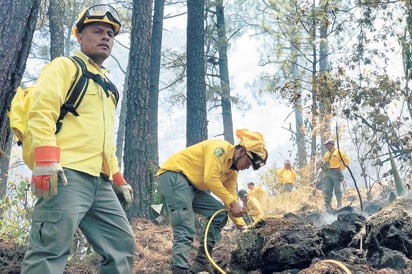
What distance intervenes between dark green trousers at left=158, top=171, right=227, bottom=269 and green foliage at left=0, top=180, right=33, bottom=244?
Answer: 1.66m

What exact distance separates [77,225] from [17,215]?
3413mm

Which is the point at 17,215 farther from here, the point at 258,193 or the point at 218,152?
the point at 258,193

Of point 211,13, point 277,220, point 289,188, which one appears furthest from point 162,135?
point 277,220

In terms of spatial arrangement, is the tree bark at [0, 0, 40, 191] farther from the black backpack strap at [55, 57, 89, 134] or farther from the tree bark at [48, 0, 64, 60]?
the tree bark at [48, 0, 64, 60]

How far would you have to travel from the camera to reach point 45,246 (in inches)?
117

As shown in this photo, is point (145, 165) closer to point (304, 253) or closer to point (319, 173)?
point (304, 253)

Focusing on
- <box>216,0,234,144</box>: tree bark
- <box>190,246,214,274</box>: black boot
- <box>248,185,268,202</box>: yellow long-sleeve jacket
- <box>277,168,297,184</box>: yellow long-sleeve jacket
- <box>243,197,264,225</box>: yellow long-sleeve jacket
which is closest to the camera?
<box>190,246,214,274</box>: black boot

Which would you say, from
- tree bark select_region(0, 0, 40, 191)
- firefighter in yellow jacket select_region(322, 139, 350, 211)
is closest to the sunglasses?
tree bark select_region(0, 0, 40, 191)

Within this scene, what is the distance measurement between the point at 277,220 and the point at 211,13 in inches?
689

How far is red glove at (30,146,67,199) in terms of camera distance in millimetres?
2861

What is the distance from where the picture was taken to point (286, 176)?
15.2 metres

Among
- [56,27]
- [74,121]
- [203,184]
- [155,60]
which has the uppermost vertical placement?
[155,60]

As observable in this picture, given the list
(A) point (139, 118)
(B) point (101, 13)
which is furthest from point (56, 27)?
(B) point (101, 13)

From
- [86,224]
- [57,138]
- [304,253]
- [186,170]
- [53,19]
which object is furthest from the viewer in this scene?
[53,19]
